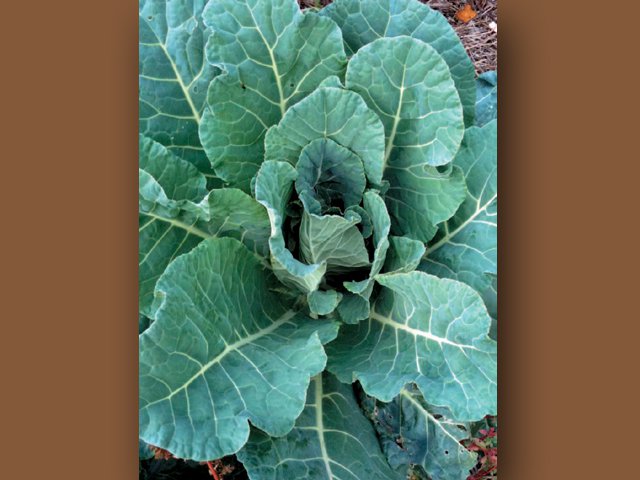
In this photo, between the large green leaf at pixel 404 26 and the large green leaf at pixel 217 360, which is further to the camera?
the large green leaf at pixel 404 26

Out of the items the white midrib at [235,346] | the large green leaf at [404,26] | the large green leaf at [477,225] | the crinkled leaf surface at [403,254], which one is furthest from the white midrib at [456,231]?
the white midrib at [235,346]

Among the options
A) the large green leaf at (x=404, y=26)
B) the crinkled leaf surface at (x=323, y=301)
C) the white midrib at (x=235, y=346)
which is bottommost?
the white midrib at (x=235, y=346)

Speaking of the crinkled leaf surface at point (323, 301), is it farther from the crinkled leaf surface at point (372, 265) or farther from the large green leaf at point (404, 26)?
the large green leaf at point (404, 26)

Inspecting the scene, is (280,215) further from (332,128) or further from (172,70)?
(172,70)

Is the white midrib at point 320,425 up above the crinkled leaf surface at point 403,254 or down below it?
below

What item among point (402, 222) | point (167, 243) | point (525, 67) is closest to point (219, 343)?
point (167, 243)

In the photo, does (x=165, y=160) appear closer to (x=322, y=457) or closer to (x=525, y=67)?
(x=322, y=457)

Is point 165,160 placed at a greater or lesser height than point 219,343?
greater
